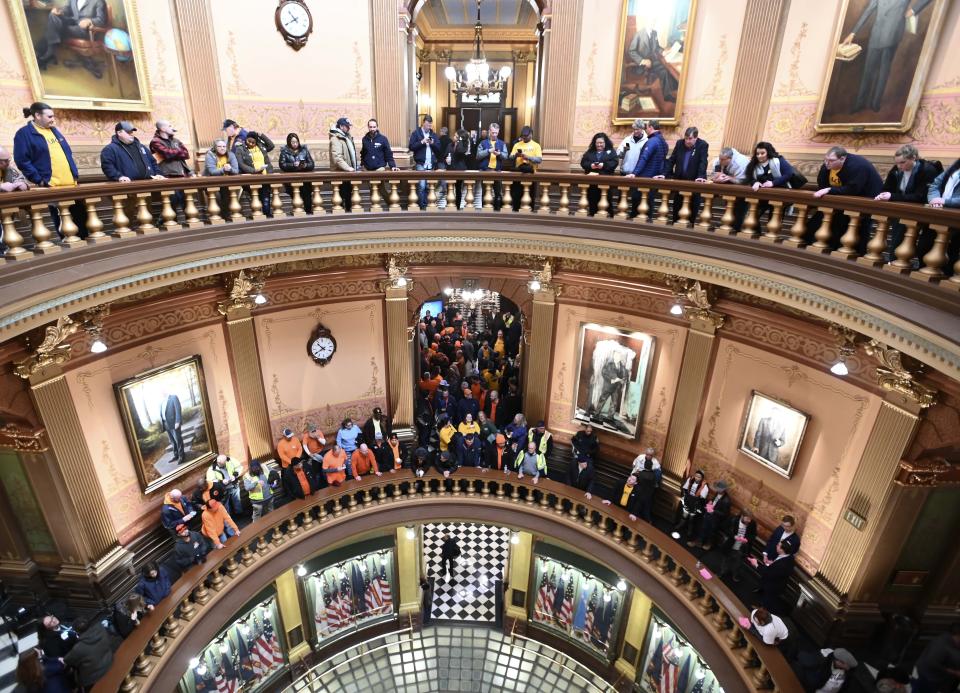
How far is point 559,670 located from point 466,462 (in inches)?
175

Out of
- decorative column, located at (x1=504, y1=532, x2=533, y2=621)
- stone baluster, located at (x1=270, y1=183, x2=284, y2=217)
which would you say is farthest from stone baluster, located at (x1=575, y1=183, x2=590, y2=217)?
decorative column, located at (x1=504, y1=532, x2=533, y2=621)

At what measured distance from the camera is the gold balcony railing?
446 centimetres

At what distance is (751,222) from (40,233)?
7.41 meters

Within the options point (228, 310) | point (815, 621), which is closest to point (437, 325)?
point (228, 310)

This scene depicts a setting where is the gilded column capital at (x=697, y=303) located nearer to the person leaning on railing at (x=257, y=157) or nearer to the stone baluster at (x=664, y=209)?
the stone baluster at (x=664, y=209)

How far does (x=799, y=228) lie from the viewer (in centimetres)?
544

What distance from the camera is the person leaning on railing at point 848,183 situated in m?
5.02

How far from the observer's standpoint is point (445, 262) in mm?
9156

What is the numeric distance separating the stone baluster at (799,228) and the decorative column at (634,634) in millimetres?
5781

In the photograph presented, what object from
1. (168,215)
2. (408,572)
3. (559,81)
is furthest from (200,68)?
(408,572)

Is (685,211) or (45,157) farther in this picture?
(685,211)

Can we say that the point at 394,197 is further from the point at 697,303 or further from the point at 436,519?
the point at 436,519

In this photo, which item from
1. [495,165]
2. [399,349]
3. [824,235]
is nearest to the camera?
[824,235]

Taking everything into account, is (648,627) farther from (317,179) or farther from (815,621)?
(317,179)
